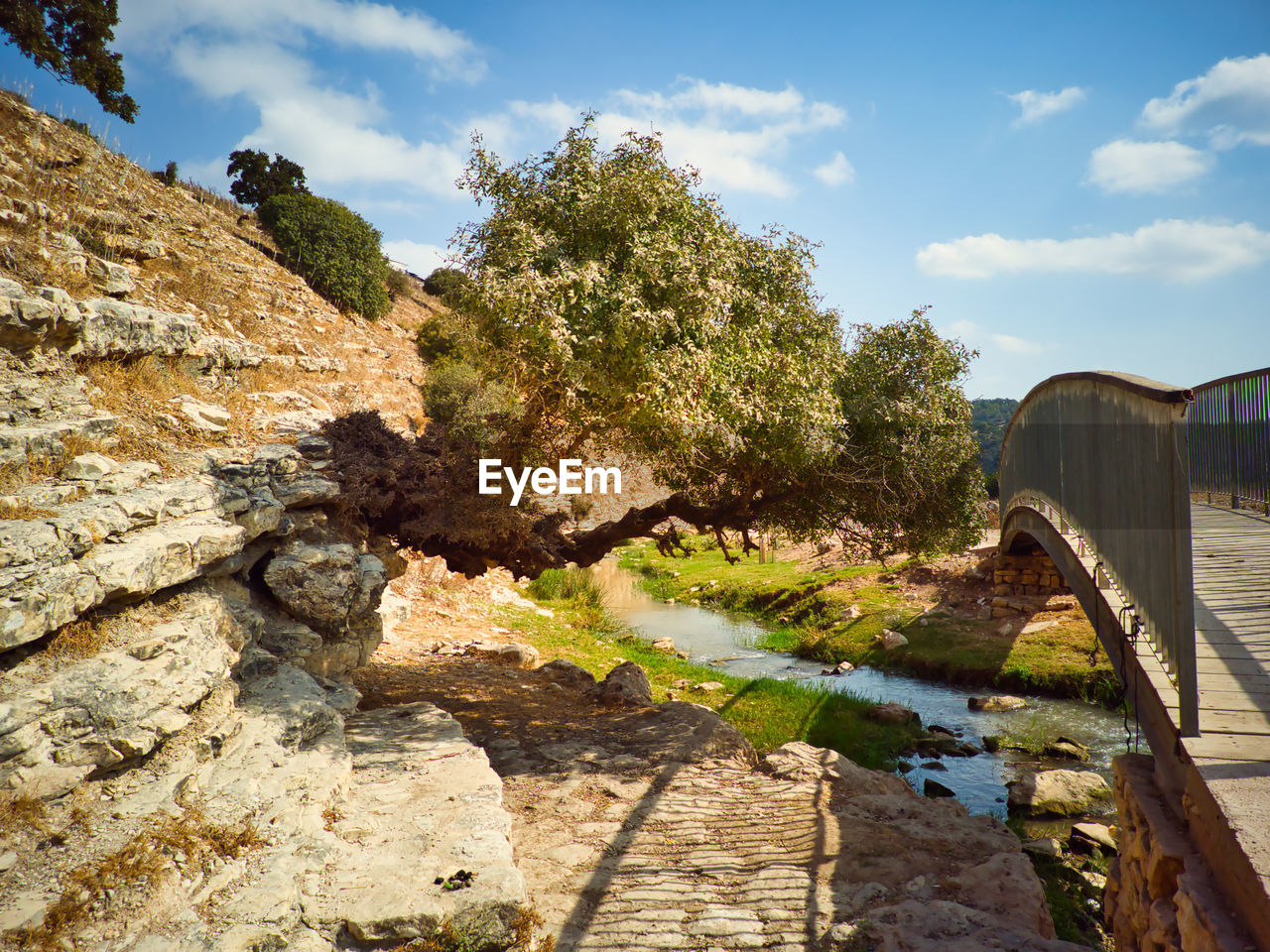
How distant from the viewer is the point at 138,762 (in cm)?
513

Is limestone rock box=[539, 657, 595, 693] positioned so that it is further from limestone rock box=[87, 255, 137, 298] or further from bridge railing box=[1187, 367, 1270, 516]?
bridge railing box=[1187, 367, 1270, 516]

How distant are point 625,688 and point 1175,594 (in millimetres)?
9072

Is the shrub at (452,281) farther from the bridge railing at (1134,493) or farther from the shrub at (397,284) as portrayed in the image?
the shrub at (397,284)

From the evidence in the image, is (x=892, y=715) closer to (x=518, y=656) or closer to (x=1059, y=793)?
(x=1059, y=793)

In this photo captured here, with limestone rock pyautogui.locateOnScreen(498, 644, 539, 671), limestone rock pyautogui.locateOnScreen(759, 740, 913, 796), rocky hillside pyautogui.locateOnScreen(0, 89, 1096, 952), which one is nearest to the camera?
rocky hillside pyautogui.locateOnScreen(0, 89, 1096, 952)

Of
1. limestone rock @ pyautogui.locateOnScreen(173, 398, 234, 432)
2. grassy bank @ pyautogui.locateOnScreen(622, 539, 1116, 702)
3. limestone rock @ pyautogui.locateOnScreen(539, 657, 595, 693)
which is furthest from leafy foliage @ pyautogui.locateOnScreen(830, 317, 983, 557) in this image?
limestone rock @ pyautogui.locateOnScreen(173, 398, 234, 432)

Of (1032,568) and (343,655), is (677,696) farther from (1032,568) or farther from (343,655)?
(1032,568)

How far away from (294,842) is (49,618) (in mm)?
2350

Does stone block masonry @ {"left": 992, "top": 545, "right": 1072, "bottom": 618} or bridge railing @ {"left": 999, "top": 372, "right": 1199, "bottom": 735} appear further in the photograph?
stone block masonry @ {"left": 992, "top": 545, "right": 1072, "bottom": 618}

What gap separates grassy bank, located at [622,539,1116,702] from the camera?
17000 mm

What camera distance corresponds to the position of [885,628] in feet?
68.2

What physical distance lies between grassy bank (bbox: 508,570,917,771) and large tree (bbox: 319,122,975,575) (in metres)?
3.73

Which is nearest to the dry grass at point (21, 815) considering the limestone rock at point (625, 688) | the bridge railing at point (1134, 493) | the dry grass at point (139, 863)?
the dry grass at point (139, 863)

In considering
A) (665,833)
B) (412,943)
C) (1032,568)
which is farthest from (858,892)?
(1032,568)
